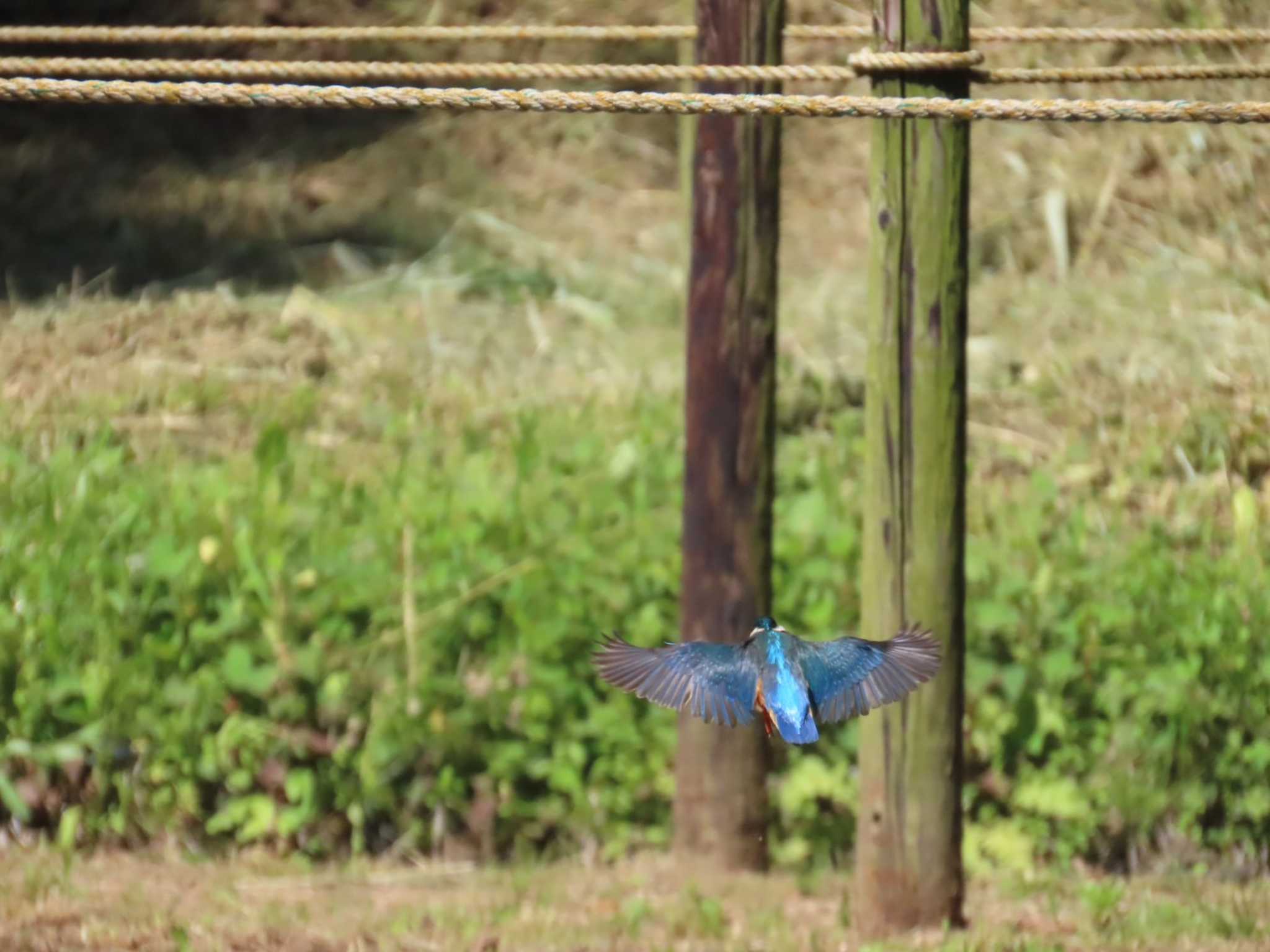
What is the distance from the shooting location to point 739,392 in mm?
3711

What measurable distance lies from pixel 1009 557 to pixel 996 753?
0.58 meters

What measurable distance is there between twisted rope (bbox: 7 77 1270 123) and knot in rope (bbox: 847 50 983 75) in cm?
61

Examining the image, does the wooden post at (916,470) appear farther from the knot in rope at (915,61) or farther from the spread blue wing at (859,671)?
the spread blue wing at (859,671)

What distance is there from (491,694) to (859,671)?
1.86 meters

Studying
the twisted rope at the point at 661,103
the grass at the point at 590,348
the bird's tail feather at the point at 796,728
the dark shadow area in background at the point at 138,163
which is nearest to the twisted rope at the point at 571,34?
the twisted rope at the point at 661,103

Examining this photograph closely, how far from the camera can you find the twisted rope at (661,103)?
7.48ft

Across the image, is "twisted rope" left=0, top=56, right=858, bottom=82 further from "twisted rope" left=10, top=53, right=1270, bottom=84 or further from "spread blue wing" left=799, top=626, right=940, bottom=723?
"spread blue wing" left=799, top=626, right=940, bottom=723

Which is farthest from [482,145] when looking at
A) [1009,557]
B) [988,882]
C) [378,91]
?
[378,91]

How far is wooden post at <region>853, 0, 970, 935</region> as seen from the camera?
3.13 meters

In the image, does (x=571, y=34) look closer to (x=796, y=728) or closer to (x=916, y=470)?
(x=916, y=470)

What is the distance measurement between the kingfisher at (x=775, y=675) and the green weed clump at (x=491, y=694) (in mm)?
1770

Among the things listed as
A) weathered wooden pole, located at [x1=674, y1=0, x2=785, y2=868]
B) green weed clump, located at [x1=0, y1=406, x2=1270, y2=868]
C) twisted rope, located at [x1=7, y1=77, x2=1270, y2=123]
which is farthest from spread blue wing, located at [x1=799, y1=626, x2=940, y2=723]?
green weed clump, located at [x1=0, y1=406, x2=1270, y2=868]

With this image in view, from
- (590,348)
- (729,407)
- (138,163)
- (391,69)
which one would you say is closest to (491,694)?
(729,407)

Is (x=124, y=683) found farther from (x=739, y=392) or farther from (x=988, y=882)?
(x=988, y=882)
